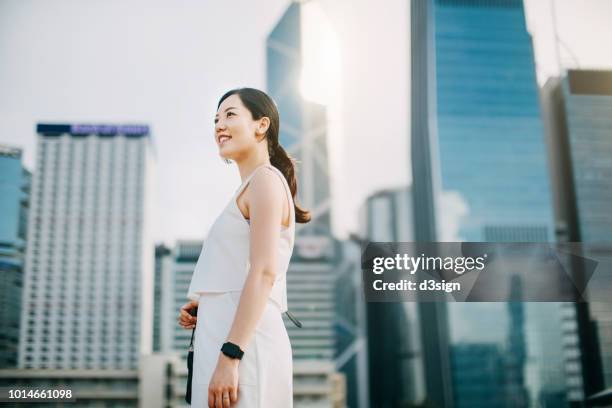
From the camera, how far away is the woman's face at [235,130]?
1.18 metres

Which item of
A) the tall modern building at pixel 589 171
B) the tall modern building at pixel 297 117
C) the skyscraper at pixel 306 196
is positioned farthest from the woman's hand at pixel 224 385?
the skyscraper at pixel 306 196

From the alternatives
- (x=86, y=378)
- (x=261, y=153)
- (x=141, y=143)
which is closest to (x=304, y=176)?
(x=141, y=143)

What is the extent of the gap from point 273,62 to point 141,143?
610 inches

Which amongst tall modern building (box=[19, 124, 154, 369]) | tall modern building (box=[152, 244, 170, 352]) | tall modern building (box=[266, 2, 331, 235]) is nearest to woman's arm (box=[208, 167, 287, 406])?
tall modern building (box=[19, 124, 154, 369])

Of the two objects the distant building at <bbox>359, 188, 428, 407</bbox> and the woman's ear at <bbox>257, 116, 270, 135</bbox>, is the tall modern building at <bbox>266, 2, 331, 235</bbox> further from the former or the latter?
the woman's ear at <bbox>257, 116, 270, 135</bbox>

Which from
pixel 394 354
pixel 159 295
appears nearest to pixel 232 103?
pixel 394 354

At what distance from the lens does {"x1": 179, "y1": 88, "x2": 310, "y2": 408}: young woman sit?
1.00 metres

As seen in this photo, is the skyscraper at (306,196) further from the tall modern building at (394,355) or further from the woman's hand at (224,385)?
the woman's hand at (224,385)

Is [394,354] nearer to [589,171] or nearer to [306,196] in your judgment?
[306,196]

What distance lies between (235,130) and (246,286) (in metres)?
0.33

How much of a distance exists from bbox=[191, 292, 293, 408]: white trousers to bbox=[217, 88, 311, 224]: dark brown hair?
0.25m

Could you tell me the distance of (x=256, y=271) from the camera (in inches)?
39.8

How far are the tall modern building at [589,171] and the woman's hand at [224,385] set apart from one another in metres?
4.13

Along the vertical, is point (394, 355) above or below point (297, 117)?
below
